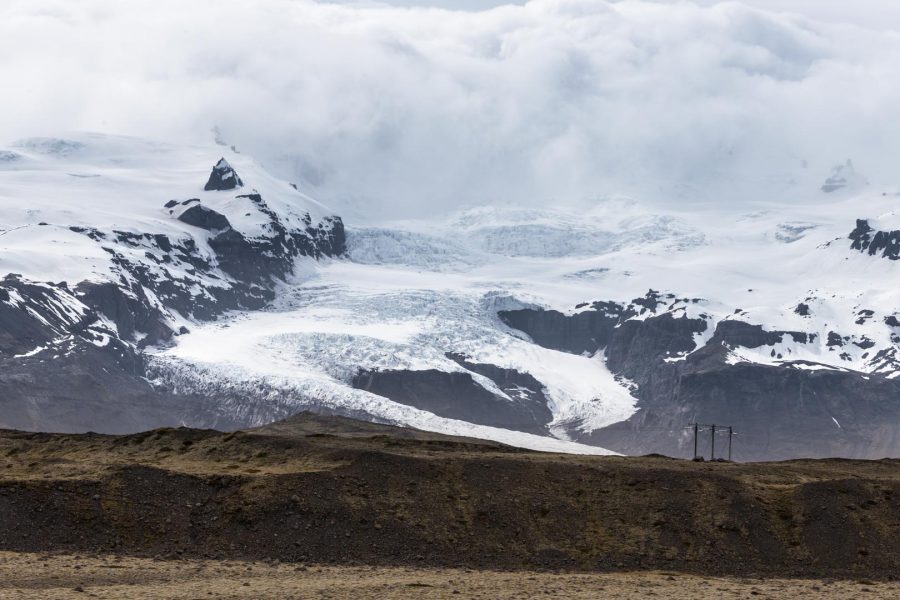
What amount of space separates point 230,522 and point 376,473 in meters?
9.13

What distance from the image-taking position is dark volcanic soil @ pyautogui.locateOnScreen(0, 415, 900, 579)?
71925 millimetres

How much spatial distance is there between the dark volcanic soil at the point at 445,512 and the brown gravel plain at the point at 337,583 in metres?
2.13

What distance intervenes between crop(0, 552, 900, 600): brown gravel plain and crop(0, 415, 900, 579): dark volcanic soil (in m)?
2.13

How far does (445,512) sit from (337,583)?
12633mm

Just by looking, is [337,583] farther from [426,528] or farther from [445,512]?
[445,512]

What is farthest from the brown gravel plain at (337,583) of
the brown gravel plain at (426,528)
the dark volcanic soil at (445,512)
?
the dark volcanic soil at (445,512)

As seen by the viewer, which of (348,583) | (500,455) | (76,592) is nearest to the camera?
(76,592)

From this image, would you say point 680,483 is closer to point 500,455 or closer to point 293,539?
point 500,455

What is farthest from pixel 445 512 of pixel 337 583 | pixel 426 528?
pixel 337 583

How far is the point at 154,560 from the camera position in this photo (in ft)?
225

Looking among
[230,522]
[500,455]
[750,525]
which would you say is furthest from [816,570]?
[230,522]

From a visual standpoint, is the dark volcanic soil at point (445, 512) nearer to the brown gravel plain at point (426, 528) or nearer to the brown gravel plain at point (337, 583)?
the brown gravel plain at point (426, 528)

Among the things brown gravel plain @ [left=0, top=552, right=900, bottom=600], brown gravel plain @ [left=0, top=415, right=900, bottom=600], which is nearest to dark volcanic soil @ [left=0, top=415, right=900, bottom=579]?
brown gravel plain @ [left=0, top=415, right=900, bottom=600]

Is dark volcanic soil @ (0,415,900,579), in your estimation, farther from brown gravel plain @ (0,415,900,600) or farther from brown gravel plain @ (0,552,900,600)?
brown gravel plain @ (0,552,900,600)
